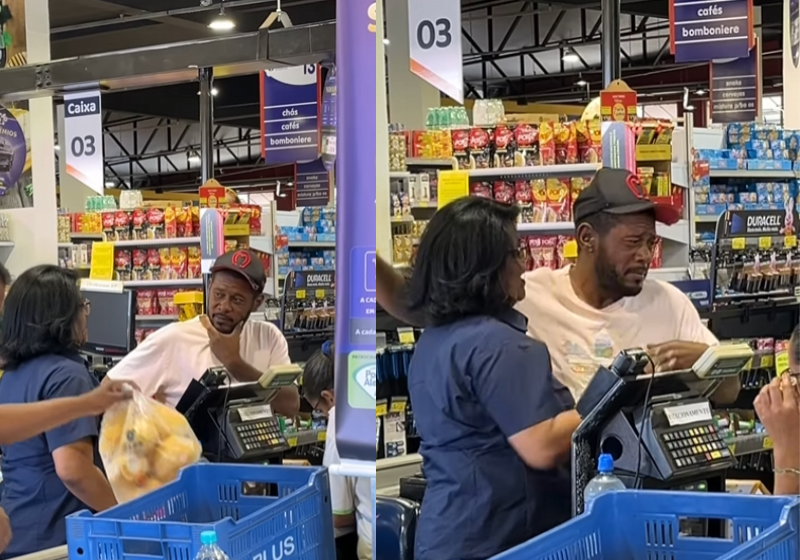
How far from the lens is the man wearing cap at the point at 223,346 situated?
123 inches

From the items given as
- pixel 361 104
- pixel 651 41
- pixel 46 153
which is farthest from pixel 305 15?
pixel 361 104

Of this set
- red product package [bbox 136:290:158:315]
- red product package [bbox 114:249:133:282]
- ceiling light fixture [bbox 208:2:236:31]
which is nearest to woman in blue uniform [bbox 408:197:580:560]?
red product package [bbox 136:290:158:315]

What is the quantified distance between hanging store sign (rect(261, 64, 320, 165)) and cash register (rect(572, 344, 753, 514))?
7.55ft

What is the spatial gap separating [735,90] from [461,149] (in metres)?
1.97

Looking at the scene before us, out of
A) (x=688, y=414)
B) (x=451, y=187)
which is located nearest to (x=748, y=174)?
(x=451, y=187)

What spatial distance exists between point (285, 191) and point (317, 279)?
0.97 m

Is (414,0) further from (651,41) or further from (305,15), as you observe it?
(651,41)

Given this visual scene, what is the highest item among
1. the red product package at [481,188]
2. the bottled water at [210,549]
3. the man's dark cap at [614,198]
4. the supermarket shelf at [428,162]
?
the supermarket shelf at [428,162]

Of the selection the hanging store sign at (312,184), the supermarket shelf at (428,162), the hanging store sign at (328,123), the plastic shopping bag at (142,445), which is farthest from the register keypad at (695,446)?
the hanging store sign at (328,123)

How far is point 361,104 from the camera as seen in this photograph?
2.35 m

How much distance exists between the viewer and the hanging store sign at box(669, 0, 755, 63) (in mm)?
2869

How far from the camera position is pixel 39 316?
3.31m

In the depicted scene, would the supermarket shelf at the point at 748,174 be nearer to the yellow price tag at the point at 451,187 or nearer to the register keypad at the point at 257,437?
the yellow price tag at the point at 451,187

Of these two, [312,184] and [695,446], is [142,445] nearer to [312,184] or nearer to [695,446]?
[312,184]
